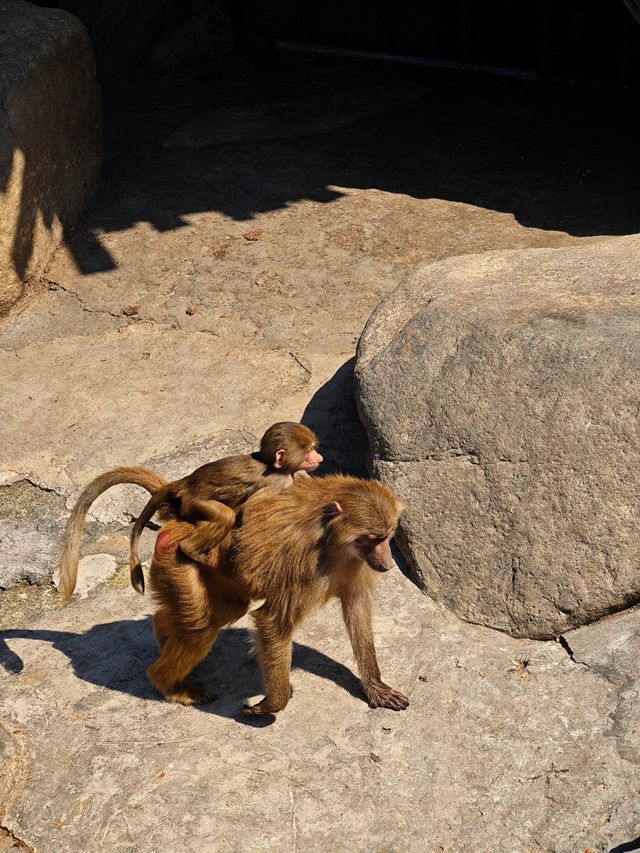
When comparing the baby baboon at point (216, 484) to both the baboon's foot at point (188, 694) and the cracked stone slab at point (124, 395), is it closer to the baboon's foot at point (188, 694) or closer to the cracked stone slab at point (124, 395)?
the baboon's foot at point (188, 694)

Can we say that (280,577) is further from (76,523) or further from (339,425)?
(339,425)

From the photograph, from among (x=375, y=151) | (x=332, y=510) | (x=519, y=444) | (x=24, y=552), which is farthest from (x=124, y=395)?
(x=375, y=151)

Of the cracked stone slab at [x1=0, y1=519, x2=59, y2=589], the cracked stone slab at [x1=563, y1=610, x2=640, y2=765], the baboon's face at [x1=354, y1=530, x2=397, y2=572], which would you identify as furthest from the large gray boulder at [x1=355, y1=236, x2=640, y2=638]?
the cracked stone slab at [x1=0, y1=519, x2=59, y2=589]

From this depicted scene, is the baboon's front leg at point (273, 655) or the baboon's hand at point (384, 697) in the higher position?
the baboon's front leg at point (273, 655)

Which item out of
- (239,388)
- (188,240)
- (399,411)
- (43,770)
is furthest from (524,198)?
(43,770)

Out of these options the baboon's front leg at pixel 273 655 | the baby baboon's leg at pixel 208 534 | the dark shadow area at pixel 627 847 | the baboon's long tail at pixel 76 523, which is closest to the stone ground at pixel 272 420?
the dark shadow area at pixel 627 847

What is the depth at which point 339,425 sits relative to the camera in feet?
20.3

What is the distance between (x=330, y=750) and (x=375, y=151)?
6163mm

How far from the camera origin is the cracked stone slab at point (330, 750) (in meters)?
3.82

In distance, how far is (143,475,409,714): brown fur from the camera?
405 centimetres

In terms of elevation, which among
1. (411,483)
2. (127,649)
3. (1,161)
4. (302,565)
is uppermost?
(1,161)

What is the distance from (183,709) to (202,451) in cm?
194

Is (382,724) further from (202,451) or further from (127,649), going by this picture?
(202,451)

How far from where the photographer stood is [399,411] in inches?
210
